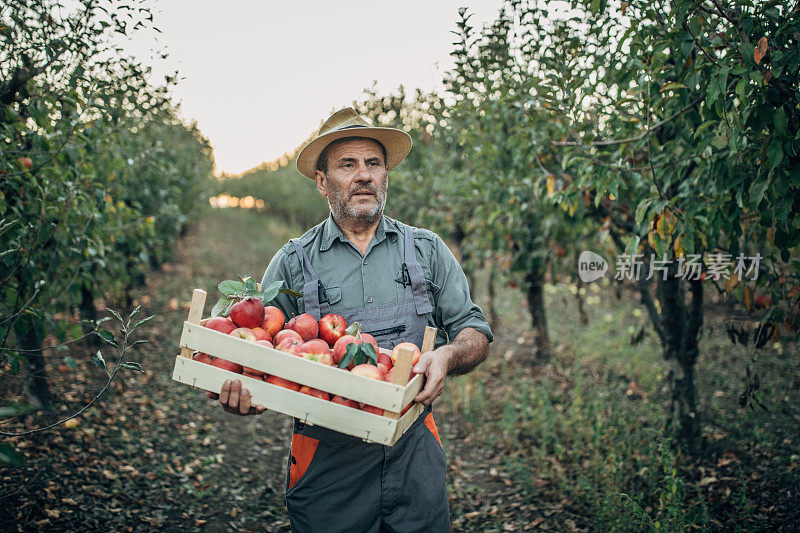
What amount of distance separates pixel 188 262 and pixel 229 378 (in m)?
14.2

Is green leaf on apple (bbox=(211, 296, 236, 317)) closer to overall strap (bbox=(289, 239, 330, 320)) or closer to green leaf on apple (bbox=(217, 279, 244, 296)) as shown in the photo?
green leaf on apple (bbox=(217, 279, 244, 296))

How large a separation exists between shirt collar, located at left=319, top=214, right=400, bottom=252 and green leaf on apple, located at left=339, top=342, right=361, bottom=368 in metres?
0.76

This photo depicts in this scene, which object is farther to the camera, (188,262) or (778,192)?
(188,262)

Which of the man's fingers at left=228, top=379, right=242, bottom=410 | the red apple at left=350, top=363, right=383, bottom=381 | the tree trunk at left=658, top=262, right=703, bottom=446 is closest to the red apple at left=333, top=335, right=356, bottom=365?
the red apple at left=350, top=363, right=383, bottom=381

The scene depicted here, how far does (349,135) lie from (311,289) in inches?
31.4

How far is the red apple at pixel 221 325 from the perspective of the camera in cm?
187

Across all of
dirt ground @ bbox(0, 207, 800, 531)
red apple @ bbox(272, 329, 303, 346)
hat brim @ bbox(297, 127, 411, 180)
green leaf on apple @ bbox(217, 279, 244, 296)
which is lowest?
dirt ground @ bbox(0, 207, 800, 531)

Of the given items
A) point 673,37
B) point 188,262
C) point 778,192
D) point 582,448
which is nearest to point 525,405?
point 582,448

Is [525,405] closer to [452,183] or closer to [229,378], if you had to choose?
[452,183]

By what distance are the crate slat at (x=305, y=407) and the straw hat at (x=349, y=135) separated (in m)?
1.19

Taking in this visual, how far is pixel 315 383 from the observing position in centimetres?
170

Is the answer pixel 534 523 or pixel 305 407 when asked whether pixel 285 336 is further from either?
pixel 534 523

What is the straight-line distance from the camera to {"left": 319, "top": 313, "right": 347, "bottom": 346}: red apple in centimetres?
200

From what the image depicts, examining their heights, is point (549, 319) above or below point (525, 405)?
above
